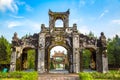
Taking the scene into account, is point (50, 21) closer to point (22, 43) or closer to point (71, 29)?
point (71, 29)

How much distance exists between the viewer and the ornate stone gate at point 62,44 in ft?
85.9

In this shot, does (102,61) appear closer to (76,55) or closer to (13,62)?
(76,55)

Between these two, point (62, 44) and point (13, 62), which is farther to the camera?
point (62, 44)

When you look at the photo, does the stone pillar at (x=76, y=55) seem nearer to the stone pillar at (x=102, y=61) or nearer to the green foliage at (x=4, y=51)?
the stone pillar at (x=102, y=61)

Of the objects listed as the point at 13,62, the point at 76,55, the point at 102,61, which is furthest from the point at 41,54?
the point at 102,61

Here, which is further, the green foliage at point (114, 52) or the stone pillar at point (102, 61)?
the green foliage at point (114, 52)

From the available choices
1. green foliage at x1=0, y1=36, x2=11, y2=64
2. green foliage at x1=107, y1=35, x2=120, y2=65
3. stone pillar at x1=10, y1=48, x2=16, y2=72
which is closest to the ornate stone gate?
stone pillar at x1=10, y1=48, x2=16, y2=72

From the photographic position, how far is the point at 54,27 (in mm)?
27453

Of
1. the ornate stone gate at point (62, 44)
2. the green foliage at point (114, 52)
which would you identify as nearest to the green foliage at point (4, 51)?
the ornate stone gate at point (62, 44)

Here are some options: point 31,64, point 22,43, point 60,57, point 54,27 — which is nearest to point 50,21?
point 54,27

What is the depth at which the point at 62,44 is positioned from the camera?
26.9 meters

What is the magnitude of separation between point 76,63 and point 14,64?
8.77 m

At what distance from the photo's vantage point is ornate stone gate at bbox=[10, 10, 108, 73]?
2619 cm

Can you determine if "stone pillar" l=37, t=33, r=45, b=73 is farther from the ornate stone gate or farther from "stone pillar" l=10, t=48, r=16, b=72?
"stone pillar" l=10, t=48, r=16, b=72
